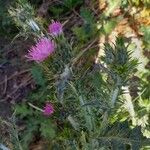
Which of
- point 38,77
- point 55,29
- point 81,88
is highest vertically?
point 38,77

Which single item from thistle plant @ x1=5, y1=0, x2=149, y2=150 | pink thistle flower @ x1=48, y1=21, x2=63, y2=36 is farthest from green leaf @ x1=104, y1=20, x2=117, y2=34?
pink thistle flower @ x1=48, y1=21, x2=63, y2=36

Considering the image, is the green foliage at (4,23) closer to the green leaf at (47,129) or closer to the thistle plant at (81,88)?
the green leaf at (47,129)

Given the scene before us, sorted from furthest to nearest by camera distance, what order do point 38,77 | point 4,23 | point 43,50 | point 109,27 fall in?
point 4,23 → point 109,27 → point 38,77 → point 43,50

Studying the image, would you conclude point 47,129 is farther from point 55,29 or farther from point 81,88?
point 55,29

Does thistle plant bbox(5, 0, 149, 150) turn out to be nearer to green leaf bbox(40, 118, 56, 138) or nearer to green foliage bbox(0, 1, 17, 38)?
green leaf bbox(40, 118, 56, 138)

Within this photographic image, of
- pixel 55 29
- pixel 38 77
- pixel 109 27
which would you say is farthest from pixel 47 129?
pixel 55 29

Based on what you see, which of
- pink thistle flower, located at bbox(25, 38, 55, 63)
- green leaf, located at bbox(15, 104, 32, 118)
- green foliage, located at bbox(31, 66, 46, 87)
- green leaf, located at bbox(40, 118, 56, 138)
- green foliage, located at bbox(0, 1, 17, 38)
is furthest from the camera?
green foliage, located at bbox(0, 1, 17, 38)

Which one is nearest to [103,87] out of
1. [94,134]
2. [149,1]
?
[94,134]

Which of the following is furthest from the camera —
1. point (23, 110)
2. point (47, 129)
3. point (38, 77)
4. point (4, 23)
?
point (4, 23)

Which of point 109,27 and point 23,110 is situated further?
point 109,27

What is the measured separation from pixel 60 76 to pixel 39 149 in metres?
1.67

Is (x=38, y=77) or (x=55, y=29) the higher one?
(x=38, y=77)

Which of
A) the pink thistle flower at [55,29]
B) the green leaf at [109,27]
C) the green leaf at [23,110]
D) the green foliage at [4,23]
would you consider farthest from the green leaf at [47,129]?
the pink thistle flower at [55,29]

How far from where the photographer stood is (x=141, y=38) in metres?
3.46
